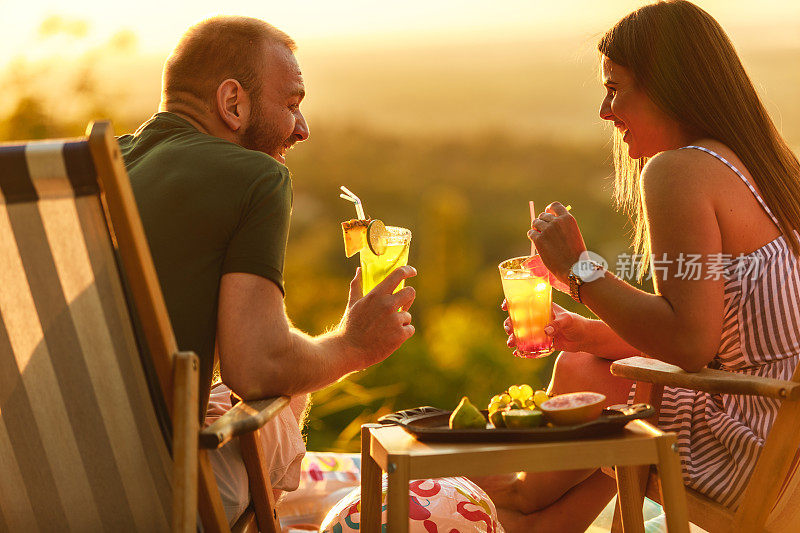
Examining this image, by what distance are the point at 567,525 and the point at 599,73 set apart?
132cm

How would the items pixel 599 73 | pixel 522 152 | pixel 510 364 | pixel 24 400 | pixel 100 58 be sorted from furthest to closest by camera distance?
pixel 522 152 → pixel 100 58 → pixel 510 364 → pixel 599 73 → pixel 24 400

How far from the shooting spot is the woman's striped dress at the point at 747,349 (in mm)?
2039

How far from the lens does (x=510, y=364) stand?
5.29 metres

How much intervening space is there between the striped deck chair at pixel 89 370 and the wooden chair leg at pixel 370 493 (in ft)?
1.25

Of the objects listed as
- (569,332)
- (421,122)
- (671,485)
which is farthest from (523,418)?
(421,122)

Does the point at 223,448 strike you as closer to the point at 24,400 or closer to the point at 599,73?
the point at 24,400

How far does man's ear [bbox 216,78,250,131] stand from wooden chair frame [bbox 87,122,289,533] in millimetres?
871

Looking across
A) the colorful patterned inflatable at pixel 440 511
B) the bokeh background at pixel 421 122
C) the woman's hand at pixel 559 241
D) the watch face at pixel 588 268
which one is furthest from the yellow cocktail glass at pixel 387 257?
the bokeh background at pixel 421 122

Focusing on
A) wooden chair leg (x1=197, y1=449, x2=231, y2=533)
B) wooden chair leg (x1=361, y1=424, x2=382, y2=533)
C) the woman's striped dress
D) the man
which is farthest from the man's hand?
the woman's striped dress

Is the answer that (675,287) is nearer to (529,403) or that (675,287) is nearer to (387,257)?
(529,403)

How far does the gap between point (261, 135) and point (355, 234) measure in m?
0.42

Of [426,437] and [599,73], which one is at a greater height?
[599,73]

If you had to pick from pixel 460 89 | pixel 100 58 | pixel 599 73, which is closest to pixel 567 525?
pixel 599 73

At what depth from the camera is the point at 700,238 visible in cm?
199
